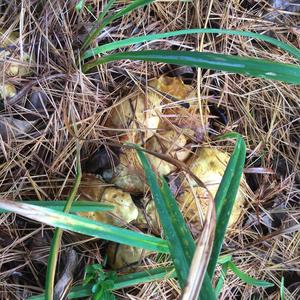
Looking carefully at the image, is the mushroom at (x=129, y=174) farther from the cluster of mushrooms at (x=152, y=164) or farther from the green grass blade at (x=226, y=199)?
the green grass blade at (x=226, y=199)

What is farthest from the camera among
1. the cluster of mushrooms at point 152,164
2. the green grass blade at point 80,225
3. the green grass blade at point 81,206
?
the cluster of mushrooms at point 152,164

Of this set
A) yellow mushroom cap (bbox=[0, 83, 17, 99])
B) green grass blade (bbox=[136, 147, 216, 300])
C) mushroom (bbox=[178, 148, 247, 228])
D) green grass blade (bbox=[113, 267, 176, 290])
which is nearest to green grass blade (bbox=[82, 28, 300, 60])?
yellow mushroom cap (bbox=[0, 83, 17, 99])

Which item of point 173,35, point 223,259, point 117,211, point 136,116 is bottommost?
point 223,259

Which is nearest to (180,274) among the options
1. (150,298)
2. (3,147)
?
(150,298)

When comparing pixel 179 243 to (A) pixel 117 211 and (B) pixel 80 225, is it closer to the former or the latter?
(B) pixel 80 225

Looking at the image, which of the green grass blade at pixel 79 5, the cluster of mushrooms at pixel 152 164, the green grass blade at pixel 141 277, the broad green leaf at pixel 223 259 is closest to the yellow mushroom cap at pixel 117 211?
the cluster of mushrooms at pixel 152 164

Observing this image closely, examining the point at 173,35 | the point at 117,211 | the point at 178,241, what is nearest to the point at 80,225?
the point at 178,241

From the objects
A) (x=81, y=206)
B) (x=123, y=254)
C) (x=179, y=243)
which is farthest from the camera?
(x=123, y=254)
